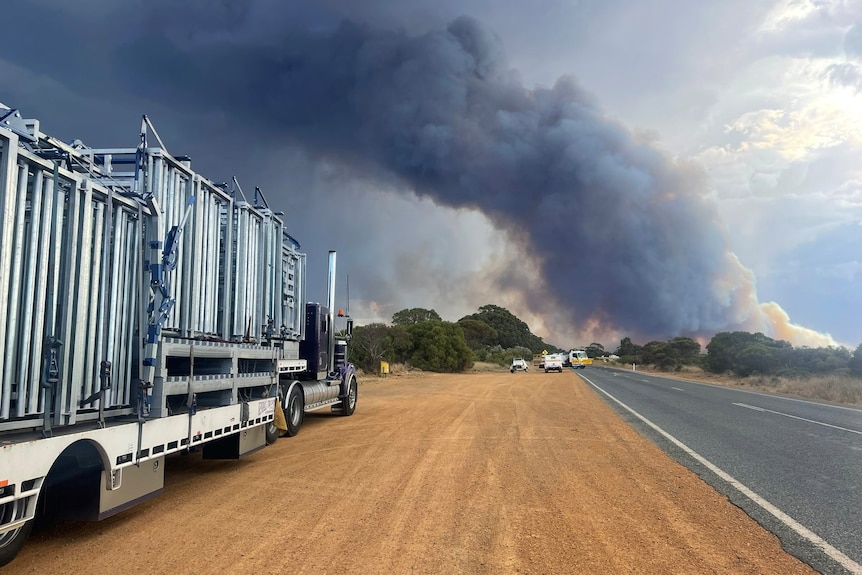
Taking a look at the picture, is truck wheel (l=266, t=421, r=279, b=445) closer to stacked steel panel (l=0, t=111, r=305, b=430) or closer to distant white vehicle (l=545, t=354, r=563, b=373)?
stacked steel panel (l=0, t=111, r=305, b=430)

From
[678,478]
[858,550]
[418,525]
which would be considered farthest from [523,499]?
[858,550]

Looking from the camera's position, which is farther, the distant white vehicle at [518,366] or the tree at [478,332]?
the tree at [478,332]

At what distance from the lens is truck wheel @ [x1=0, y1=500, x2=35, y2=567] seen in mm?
4211

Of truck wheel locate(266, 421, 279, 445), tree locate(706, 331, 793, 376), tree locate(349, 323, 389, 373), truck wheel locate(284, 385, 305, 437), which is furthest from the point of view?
tree locate(706, 331, 793, 376)

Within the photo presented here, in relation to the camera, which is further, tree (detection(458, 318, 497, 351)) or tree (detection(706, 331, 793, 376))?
tree (detection(458, 318, 497, 351))

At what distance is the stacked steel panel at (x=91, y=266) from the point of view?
181 inches

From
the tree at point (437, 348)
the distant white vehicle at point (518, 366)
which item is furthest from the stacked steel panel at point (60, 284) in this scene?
the distant white vehicle at point (518, 366)

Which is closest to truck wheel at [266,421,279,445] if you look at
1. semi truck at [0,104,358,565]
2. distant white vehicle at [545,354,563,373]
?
semi truck at [0,104,358,565]

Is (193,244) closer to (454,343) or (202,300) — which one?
(202,300)

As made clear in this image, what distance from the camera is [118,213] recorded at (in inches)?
232

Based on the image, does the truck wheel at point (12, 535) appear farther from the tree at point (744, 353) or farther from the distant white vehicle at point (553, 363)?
the distant white vehicle at point (553, 363)

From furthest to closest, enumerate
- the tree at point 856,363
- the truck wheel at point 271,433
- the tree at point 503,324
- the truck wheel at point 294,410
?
the tree at point 503,324
the tree at point 856,363
the truck wheel at point 294,410
the truck wheel at point 271,433

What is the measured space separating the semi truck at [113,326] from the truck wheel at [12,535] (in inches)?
0.4

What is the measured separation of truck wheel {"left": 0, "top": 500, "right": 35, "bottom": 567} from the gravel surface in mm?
149
